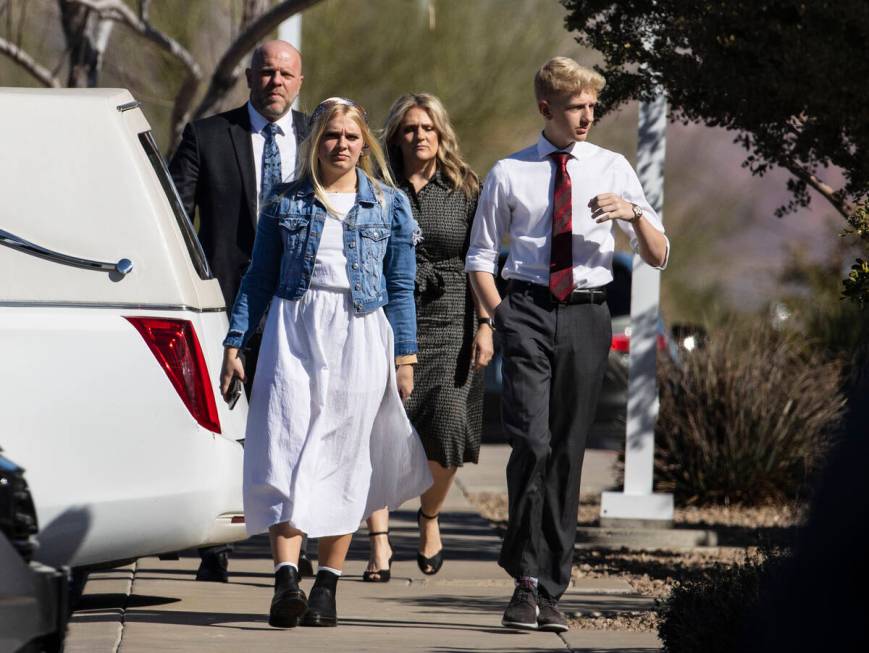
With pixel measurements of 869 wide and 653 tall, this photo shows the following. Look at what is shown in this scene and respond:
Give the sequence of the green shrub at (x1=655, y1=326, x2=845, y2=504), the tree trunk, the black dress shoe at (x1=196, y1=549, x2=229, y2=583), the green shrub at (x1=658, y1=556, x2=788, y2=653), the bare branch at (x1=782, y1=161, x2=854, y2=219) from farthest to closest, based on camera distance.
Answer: the tree trunk → the green shrub at (x1=655, y1=326, x2=845, y2=504) → the black dress shoe at (x1=196, y1=549, x2=229, y2=583) → the bare branch at (x1=782, y1=161, x2=854, y2=219) → the green shrub at (x1=658, y1=556, x2=788, y2=653)

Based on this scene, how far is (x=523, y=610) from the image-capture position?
20.4 ft

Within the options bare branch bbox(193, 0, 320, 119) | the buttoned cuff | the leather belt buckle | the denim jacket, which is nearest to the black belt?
the leather belt buckle

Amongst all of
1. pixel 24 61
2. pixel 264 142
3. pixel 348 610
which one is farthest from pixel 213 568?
pixel 24 61

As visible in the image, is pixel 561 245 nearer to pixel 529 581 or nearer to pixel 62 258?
pixel 529 581

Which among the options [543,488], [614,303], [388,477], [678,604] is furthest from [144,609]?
[614,303]

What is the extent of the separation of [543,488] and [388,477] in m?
0.56

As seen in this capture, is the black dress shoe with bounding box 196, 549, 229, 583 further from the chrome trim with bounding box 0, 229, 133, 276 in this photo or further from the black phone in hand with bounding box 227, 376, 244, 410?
the chrome trim with bounding box 0, 229, 133, 276

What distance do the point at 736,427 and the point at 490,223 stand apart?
4.89 meters

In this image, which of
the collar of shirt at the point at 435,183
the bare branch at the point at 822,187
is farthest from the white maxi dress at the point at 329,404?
the bare branch at the point at 822,187

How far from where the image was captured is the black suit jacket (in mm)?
7465

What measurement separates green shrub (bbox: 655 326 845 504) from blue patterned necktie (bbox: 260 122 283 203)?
4268 mm

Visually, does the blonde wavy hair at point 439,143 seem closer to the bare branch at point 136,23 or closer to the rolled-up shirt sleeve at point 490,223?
the rolled-up shirt sleeve at point 490,223

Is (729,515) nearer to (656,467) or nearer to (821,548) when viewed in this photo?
(656,467)

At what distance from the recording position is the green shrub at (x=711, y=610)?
4742 millimetres
